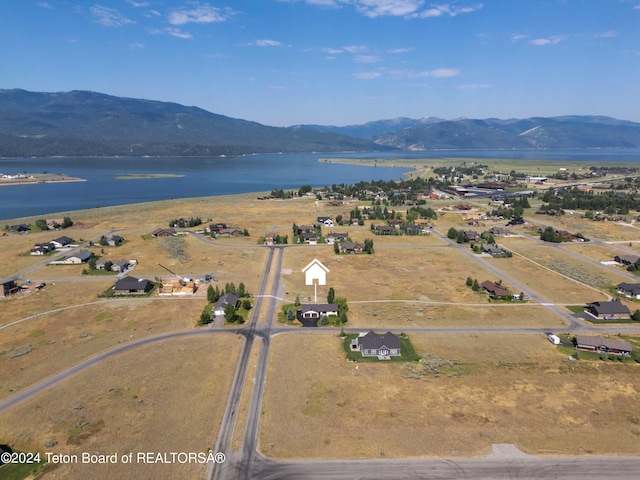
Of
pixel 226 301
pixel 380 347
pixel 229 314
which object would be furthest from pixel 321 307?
pixel 226 301

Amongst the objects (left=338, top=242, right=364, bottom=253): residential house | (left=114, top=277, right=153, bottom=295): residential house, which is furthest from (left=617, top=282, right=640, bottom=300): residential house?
(left=114, top=277, right=153, bottom=295): residential house

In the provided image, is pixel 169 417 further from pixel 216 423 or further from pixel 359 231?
pixel 359 231

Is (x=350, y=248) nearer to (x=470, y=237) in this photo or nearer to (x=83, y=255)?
(x=470, y=237)

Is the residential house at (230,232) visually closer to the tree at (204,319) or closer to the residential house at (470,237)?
the tree at (204,319)

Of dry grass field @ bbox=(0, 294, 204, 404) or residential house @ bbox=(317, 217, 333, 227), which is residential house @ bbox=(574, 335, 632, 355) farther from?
residential house @ bbox=(317, 217, 333, 227)

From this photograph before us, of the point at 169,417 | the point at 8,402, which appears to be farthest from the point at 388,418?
the point at 8,402
